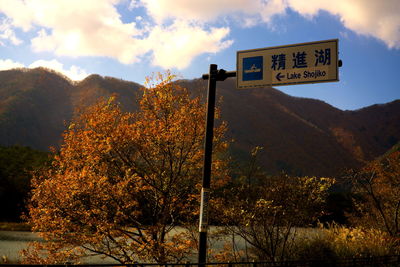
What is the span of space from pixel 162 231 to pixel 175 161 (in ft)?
5.78

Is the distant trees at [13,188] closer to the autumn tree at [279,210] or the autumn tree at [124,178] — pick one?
the autumn tree at [124,178]

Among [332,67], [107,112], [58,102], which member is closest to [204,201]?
[332,67]

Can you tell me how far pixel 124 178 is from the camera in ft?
26.2

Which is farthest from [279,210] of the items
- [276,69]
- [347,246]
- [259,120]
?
[259,120]

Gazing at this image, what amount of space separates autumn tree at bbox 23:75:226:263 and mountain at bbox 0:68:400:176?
94.5 m

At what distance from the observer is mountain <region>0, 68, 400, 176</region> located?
11306 centimetres

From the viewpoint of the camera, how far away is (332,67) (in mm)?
5160

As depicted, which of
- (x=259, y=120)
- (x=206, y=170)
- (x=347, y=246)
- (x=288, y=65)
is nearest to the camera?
(x=288, y=65)

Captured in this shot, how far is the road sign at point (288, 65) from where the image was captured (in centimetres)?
521

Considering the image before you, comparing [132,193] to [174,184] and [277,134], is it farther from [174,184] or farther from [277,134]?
[277,134]

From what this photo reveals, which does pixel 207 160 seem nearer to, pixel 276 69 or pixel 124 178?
pixel 276 69

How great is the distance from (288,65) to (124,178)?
4543 millimetres

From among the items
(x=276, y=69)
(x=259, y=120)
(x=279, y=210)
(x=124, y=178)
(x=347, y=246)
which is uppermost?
(x=259, y=120)

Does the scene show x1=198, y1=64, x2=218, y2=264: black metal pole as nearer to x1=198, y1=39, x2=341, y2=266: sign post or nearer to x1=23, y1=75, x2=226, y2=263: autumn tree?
x1=198, y1=39, x2=341, y2=266: sign post
